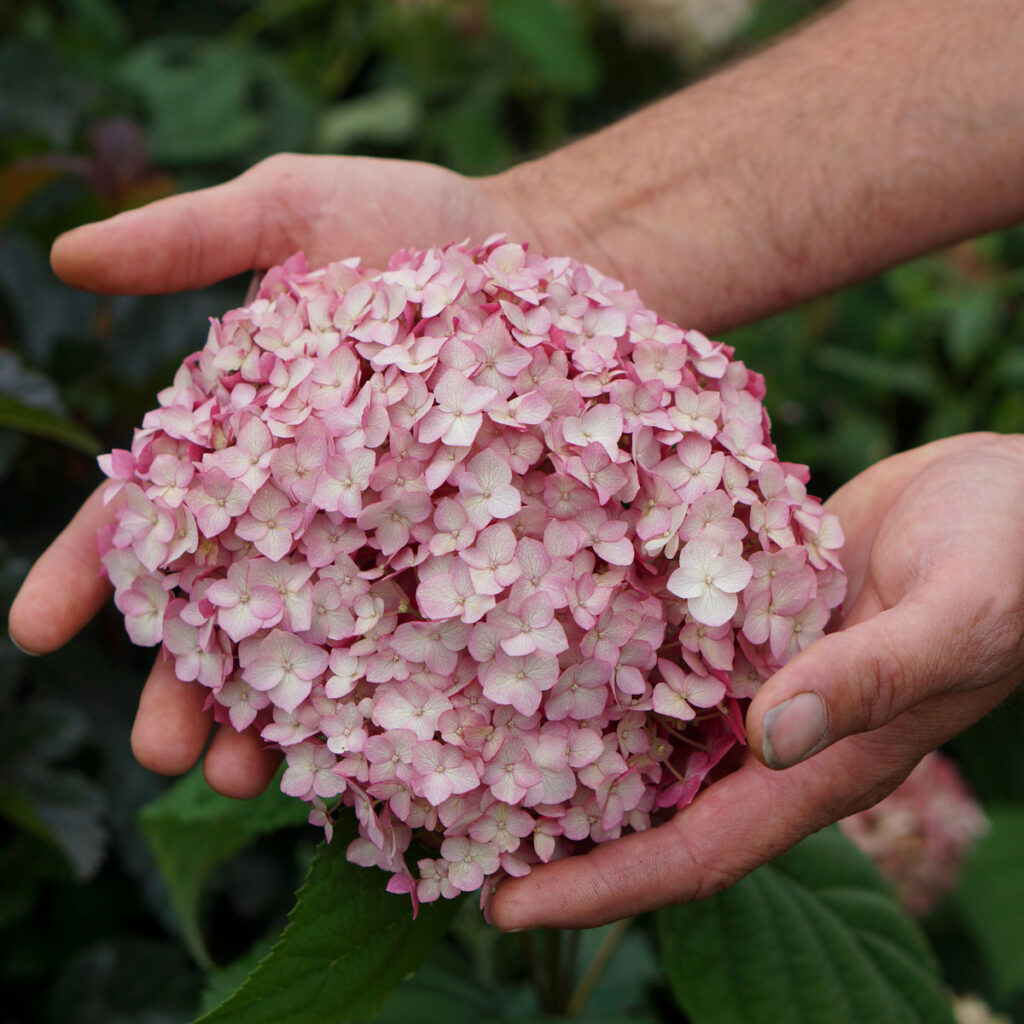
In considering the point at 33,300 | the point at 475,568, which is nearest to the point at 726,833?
the point at 475,568

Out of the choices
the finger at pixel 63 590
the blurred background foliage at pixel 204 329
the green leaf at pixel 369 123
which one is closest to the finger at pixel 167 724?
the finger at pixel 63 590

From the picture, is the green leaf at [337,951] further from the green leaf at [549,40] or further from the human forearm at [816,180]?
the green leaf at [549,40]

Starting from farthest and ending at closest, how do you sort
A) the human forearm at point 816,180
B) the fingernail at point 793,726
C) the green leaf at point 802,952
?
the human forearm at point 816,180 → the green leaf at point 802,952 → the fingernail at point 793,726

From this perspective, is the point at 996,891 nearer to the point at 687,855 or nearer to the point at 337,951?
the point at 687,855

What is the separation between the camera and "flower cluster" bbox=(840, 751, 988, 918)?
184 centimetres

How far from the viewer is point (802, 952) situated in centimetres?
129

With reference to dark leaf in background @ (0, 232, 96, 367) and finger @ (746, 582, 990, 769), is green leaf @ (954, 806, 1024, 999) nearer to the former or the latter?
finger @ (746, 582, 990, 769)

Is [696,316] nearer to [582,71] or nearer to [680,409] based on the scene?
[680,409]

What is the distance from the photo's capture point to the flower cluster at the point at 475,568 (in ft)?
3.06

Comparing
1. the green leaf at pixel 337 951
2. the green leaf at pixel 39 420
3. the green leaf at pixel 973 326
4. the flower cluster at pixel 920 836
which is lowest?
the flower cluster at pixel 920 836

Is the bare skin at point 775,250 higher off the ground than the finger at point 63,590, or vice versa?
the bare skin at point 775,250

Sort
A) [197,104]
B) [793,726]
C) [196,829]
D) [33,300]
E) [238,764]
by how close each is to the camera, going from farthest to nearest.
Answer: [197,104], [33,300], [196,829], [238,764], [793,726]

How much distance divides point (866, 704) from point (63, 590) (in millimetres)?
896

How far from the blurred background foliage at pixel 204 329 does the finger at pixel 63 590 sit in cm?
16
